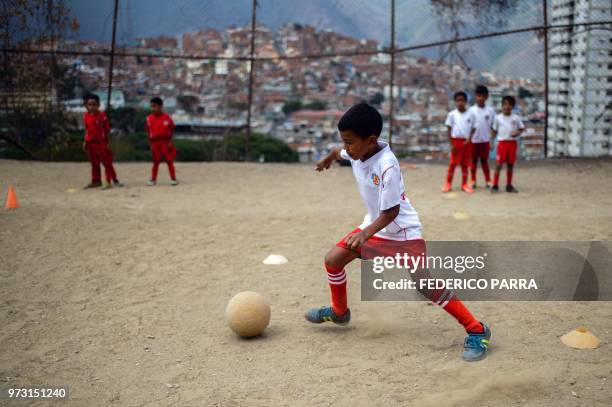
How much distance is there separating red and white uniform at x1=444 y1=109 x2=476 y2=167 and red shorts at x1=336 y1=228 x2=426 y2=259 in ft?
20.1

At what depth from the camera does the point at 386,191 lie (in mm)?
3398

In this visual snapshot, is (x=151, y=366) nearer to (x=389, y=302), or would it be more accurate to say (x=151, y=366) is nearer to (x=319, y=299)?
(x=319, y=299)

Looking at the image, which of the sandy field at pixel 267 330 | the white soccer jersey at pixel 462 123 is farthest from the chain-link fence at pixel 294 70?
the sandy field at pixel 267 330

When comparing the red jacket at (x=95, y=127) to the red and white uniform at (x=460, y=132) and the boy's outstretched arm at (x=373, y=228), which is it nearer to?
the red and white uniform at (x=460, y=132)

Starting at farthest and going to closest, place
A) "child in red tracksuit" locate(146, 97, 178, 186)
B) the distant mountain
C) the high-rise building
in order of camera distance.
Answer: the distant mountain → the high-rise building → "child in red tracksuit" locate(146, 97, 178, 186)

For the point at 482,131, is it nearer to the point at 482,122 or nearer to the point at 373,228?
the point at 482,122

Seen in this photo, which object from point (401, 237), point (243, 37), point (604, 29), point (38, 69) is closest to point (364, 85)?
point (243, 37)

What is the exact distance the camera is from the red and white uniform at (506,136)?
920 centimetres

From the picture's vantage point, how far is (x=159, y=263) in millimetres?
5688

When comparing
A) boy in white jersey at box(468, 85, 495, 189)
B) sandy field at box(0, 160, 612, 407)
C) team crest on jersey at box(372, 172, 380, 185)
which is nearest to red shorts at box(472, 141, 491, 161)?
boy in white jersey at box(468, 85, 495, 189)

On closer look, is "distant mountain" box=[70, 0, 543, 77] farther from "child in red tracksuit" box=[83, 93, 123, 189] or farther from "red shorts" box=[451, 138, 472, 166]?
"child in red tracksuit" box=[83, 93, 123, 189]

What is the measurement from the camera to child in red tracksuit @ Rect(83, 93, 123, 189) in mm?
9773

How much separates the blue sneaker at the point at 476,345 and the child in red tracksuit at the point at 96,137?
785 cm

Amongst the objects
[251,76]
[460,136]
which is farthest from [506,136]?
[251,76]
